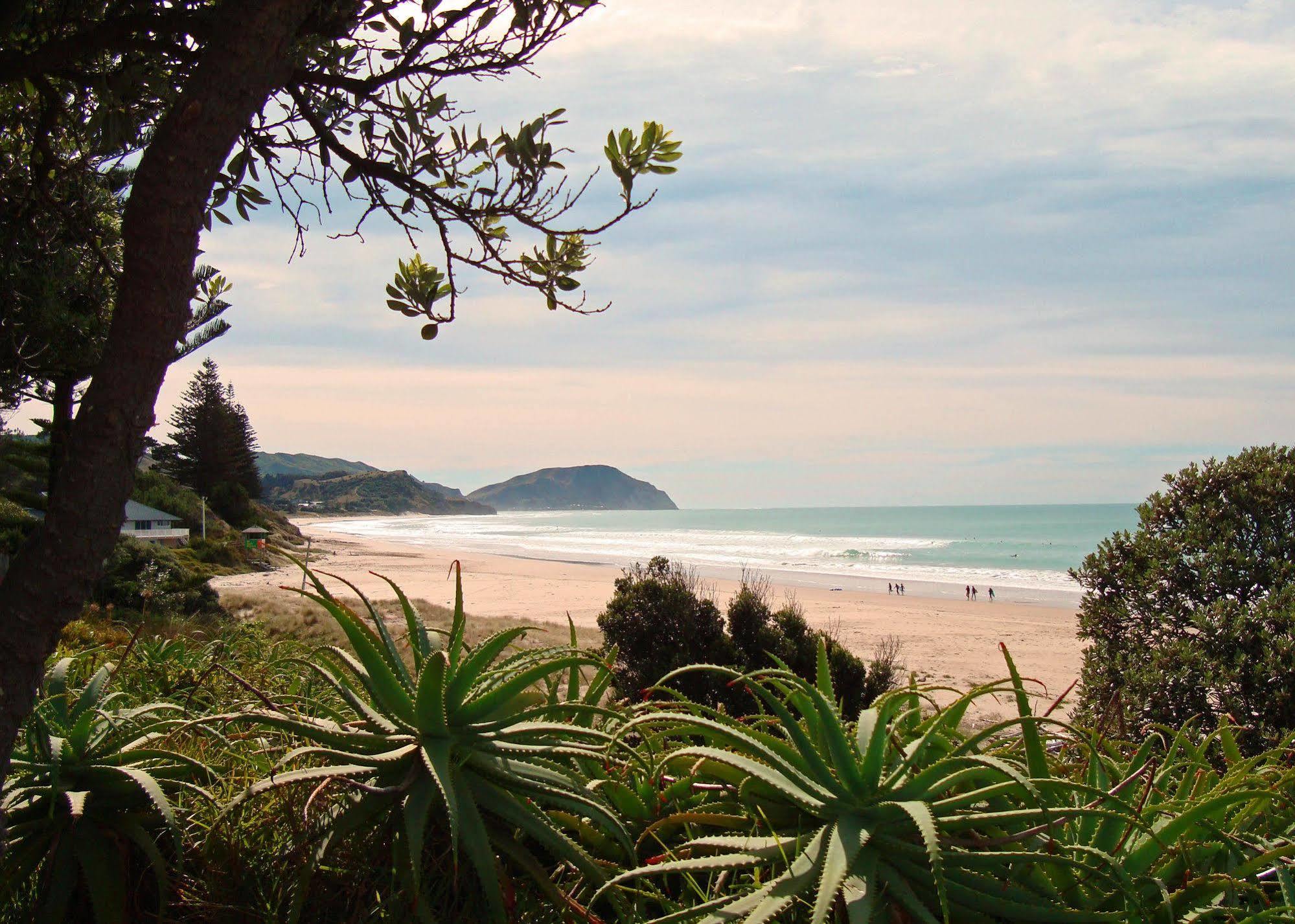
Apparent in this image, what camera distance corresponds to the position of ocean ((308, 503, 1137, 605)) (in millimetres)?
42062

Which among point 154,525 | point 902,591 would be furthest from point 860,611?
point 154,525

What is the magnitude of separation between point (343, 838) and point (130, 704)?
107 centimetres

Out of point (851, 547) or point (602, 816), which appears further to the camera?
point (851, 547)

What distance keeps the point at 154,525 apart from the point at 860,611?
28239 mm

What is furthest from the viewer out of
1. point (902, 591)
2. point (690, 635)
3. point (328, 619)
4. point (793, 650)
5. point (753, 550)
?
point (753, 550)

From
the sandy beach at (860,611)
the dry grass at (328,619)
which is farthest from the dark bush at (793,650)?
the sandy beach at (860,611)

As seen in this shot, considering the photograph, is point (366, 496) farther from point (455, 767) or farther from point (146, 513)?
point (455, 767)

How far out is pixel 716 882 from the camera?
1371 millimetres

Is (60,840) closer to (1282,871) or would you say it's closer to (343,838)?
(343,838)

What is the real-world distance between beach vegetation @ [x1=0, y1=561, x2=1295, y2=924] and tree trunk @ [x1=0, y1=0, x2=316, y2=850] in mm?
270

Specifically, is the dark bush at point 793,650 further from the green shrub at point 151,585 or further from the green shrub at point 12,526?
the green shrub at point 12,526

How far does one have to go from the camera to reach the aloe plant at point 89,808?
150 cm

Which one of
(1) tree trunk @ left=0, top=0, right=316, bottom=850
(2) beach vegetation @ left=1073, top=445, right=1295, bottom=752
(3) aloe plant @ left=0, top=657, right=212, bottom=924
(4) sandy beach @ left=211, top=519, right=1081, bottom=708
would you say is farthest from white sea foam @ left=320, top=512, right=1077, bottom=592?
(1) tree trunk @ left=0, top=0, right=316, bottom=850

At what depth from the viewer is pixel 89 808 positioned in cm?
161
